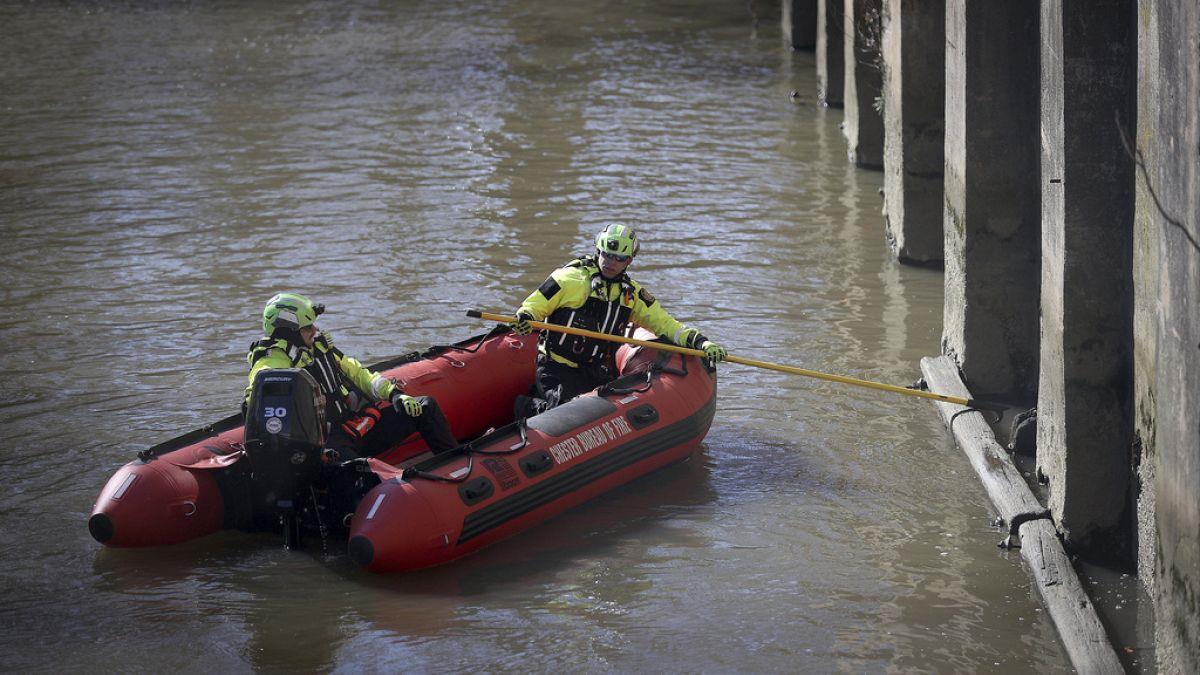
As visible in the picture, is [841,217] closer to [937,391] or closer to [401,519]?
[937,391]

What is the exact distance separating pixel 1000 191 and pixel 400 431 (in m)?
3.53

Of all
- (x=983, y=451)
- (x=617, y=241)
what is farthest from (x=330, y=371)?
(x=983, y=451)

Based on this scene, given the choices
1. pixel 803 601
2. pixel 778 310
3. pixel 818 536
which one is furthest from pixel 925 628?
pixel 778 310

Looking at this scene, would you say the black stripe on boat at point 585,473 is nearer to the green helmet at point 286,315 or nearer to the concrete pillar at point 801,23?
the green helmet at point 286,315

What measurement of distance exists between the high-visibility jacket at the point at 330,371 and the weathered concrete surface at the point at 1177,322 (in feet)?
12.0

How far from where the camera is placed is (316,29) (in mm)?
22203

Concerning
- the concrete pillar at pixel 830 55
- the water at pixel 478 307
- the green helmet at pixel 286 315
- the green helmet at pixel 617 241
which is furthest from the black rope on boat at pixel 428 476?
the concrete pillar at pixel 830 55

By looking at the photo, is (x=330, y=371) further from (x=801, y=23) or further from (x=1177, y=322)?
(x=801, y=23)

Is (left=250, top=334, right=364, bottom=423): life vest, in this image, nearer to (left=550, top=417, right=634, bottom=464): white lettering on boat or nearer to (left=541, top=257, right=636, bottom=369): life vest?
(left=550, top=417, right=634, bottom=464): white lettering on boat

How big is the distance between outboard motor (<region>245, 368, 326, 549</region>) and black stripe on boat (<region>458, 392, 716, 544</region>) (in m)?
0.76

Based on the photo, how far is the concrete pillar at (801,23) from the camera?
19891 millimetres

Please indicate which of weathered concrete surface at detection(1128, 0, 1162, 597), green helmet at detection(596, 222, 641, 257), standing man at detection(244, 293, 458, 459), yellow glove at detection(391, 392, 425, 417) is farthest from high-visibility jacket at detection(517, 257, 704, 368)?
weathered concrete surface at detection(1128, 0, 1162, 597)

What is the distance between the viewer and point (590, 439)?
7723 millimetres

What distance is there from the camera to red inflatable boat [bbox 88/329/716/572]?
7000mm
